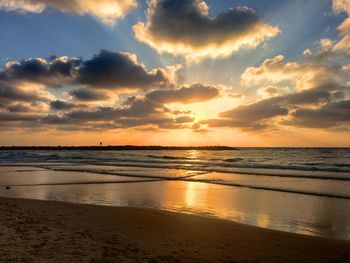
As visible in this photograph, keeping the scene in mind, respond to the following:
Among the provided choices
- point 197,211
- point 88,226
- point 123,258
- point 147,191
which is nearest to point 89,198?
point 147,191

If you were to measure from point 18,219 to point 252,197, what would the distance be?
11835 mm

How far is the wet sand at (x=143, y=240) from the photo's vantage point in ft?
24.0

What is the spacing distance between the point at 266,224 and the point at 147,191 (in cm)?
1034

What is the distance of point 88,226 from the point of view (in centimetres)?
1008

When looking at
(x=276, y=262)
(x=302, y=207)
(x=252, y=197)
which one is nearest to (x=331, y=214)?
(x=302, y=207)

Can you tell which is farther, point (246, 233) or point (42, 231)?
point (246, 233)

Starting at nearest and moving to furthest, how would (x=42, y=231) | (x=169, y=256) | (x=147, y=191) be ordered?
(x=169, y=256) → (x=42, y=231) → (x=147, y=191)

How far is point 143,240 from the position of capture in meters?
8.73

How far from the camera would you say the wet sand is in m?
7.32

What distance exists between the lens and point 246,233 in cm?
1005

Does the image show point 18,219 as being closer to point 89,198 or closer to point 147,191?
point 89,198

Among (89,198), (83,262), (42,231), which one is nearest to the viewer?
(83,262)

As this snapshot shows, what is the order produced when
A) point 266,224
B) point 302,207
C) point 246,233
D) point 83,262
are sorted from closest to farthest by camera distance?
point 83,262
point 246,233
point 266,224
point 302,207

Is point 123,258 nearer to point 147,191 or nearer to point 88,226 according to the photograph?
point 88,226
